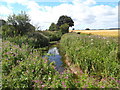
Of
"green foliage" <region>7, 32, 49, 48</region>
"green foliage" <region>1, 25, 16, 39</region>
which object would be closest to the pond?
"green foliage" <region>7, 32, 49, 48</region>

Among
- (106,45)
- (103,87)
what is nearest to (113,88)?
(103,87)

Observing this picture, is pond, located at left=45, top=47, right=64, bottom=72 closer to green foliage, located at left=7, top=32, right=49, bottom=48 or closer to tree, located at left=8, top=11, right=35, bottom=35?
green foliage, located at left=7, top=32, right=49, bottom=48

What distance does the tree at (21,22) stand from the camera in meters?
15.3

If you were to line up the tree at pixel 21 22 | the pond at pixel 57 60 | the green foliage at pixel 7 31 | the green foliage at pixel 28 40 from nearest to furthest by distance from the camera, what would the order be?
the pond at pixel 57 60 < the green foliage at pixel 28 40 < the green foliage at pixel 7 31 < the tree at pixel 21 22

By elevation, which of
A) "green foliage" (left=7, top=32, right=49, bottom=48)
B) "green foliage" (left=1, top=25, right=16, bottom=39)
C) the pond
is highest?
"green foliage" (left=1, top=25, right=16, bottom=39)

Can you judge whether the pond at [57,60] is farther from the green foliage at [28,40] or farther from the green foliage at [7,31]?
the green foliage at [7,31]

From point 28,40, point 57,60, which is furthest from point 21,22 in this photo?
point 57,60

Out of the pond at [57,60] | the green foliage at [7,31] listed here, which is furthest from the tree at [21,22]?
the pond at [57,60]

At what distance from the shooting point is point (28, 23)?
54.7 feet

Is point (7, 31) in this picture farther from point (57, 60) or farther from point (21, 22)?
point (57, 60)

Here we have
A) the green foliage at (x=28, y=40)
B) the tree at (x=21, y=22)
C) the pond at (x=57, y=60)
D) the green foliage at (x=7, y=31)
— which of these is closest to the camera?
the pond at (x=57, y=60)

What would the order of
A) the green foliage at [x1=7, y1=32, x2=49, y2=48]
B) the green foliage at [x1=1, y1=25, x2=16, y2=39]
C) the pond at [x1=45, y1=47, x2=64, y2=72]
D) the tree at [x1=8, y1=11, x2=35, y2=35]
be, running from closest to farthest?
the pond at [x1=45, y1=47, x2=64, y2=72] → the green foliage at [x1=7, y1=32, x2=49, y2=48] → the green foliage at [x1=1, y1=25, x2=16, y2=39] → the tree at [x1=8, y1=11, x2=35, y2=35]

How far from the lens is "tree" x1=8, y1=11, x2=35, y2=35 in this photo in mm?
15270

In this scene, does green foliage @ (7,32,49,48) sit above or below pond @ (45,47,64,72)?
above
